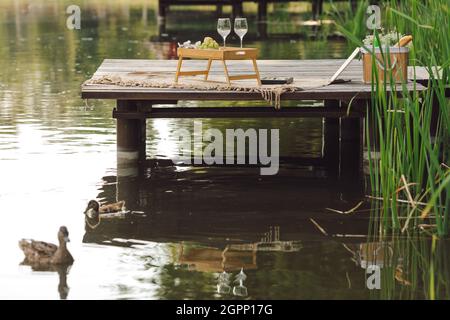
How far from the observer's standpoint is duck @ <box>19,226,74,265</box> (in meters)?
6.86

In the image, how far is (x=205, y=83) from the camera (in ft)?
31.0

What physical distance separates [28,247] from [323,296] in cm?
166

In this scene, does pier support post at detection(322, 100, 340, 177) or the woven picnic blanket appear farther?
pier support post at detection(322, 100, 340, 177)

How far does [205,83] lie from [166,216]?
1560mm

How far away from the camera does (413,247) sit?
7348 mm

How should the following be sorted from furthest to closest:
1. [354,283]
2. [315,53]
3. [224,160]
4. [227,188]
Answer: [315,53] < [224,160] < [227,188] < [354,283]

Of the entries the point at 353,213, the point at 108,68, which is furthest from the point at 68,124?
the point at 353,213

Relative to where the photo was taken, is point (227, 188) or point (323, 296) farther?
point (227, 188)

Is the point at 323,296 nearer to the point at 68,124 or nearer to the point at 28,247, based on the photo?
the point at 28,247

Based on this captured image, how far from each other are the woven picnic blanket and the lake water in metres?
0.67

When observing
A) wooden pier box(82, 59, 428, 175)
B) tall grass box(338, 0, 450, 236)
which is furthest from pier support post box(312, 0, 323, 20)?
tall grass box(338, 0, 450, 236)

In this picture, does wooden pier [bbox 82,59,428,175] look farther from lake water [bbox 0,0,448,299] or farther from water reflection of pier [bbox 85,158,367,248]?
water reflection of pier [bbox 85,158,367,248]

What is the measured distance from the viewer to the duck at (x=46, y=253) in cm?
686

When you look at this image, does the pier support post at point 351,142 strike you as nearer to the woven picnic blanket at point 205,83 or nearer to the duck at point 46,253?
the woven picnic blanket at point 205,83
